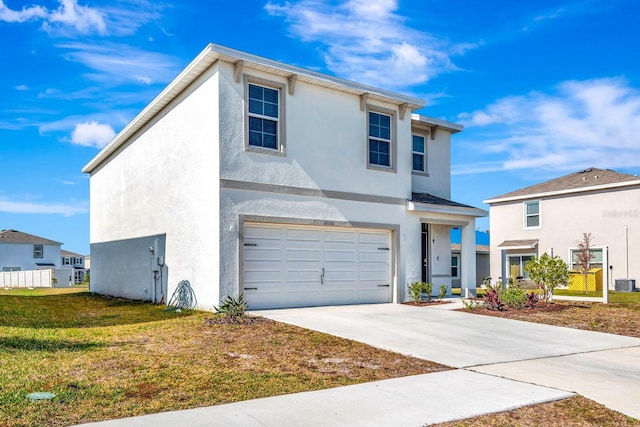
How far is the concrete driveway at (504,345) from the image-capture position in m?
6.91

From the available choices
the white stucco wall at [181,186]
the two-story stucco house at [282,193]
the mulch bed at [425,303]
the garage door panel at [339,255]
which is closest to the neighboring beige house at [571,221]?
the mulch bed at [425,303]

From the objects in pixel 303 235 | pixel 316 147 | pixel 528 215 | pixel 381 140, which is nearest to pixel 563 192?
pixel 528 215

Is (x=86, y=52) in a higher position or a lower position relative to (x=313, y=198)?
higher

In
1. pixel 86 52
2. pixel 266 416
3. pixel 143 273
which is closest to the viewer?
pixel 266 416

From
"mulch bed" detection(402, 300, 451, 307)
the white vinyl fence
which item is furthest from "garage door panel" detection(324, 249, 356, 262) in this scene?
the white vinyl fence

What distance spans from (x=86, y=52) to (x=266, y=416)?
1372 centimetres

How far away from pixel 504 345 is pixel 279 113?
27.7 feet

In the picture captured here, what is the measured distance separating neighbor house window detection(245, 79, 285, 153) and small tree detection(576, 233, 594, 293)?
19626 millimetres

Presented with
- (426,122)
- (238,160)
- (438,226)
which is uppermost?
(426,122)

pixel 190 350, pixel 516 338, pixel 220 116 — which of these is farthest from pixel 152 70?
pixel 516 338

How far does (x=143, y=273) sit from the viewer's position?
17906 mm

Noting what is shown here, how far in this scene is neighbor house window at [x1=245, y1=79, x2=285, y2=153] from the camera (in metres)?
13.7

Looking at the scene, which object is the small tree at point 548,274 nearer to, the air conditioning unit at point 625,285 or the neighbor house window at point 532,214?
the air conditioning unit at point 625,285

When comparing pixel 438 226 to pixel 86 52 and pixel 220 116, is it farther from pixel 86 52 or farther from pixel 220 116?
pixel 86 52
